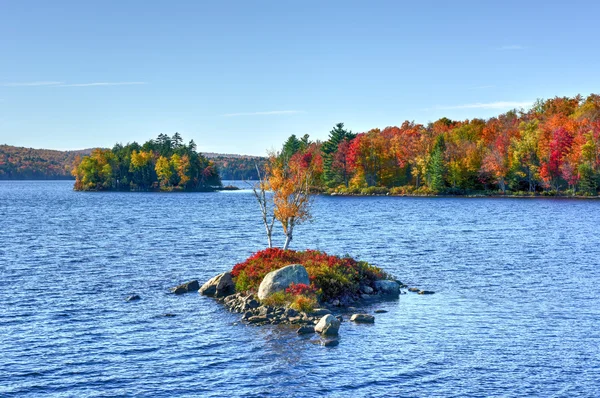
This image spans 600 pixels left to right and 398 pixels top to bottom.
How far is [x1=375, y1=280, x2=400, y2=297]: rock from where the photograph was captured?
43938 mm

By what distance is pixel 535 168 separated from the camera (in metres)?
164

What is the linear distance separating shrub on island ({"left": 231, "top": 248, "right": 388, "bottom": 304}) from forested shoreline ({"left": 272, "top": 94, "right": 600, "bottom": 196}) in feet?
381

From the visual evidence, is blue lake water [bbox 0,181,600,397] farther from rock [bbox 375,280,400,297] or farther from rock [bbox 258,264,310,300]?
rock [bbox 258,264,310,300]

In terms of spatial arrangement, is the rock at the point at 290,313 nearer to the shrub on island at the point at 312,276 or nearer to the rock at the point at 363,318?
the shrub on island at the point at 312,276

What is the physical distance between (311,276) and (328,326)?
8927 millimetres

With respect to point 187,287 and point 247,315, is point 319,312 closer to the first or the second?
point 247,315

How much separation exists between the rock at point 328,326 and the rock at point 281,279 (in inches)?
253

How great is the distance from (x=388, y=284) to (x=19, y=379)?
2595 centimetres

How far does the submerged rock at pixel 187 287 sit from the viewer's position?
44812mm

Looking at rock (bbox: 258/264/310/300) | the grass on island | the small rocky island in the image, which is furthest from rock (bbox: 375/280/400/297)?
rock (bbox: 258/264/310/300)

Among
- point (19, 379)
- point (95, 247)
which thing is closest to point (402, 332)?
point (19, 379)

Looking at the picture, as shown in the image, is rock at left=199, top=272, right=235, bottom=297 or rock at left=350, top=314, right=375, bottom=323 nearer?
rock at left=350, top=314, right=375, bottom=323

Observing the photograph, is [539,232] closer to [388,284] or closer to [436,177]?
[388,284]

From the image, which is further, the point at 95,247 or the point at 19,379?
the point at 95,247
